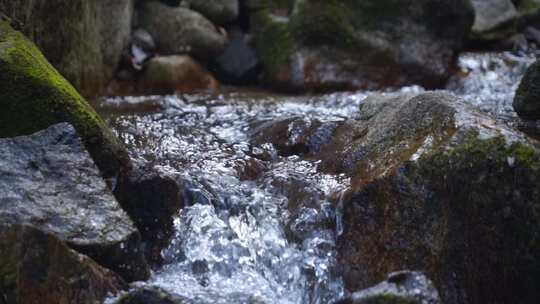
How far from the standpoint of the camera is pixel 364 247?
11.8 feet

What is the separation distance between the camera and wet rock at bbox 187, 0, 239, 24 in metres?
8.88

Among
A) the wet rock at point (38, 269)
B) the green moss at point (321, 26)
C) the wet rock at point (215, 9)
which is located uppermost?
the wet rock at point (215, 9)

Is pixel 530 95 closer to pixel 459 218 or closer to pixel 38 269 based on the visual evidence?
pixel 459 218

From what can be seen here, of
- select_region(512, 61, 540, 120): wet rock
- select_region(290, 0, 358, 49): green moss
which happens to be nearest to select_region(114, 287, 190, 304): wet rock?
select_region(512, 61, 540, 120): wet rock

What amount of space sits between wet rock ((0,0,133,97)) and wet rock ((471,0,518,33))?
547 cm

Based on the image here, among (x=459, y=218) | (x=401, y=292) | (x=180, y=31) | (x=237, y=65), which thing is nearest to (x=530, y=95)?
(x=459, y=218)

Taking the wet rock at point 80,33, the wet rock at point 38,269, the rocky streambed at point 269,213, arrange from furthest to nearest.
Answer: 1. the wet rock at point 80,33
2. the rocky streambed at point 269,213
3. the wet rock at point 38,269

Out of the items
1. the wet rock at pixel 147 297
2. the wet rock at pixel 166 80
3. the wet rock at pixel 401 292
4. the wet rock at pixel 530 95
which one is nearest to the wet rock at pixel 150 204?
the wet rock at pixel 147 297

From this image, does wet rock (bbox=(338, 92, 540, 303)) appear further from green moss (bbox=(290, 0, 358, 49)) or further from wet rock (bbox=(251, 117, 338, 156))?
green moss (bbox=(290, 0, 358, 49))

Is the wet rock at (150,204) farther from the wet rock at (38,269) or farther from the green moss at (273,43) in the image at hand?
the green moss at (273,43)

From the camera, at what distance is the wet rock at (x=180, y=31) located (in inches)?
328

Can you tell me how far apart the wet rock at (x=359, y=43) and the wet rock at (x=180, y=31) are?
2.31 ft

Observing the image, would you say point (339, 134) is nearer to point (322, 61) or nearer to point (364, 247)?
point (364, 247)

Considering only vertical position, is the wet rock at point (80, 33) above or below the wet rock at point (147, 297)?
above
